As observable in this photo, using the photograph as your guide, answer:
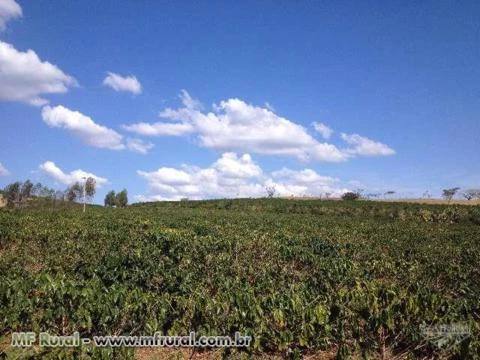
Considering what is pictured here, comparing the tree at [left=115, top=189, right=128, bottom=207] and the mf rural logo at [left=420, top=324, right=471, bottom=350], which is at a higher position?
the tree at [left=115, top=189, right=128, bottom=207]

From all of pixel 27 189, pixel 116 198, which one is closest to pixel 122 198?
pixel 116 198

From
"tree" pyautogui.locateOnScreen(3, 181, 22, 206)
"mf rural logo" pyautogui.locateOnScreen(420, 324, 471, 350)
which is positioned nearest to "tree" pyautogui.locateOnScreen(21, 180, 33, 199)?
"tree" pyautogui.locateOnScreen(3, 181, 22, 206)

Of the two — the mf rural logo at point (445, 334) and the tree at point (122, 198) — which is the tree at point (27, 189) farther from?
the mf rural logo at point (445, 334)

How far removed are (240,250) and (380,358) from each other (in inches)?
363

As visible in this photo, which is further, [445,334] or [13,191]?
[13,191]

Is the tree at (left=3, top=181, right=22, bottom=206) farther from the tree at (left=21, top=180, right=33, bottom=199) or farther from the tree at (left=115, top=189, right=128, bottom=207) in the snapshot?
the tree at (left=115, top=189, right=128, bottom=207)

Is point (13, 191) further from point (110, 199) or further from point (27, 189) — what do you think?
point (110, 199)

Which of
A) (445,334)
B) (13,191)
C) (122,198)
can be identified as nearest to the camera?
(445,334)

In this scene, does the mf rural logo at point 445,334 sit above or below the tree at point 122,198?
below

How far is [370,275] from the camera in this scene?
13.3 meters

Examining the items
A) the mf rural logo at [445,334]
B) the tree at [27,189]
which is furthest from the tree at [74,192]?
the mf rural logo at [445,334]

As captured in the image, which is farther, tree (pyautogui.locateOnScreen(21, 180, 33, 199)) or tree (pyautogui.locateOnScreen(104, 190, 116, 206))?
tree (pyautogui.locateOnScreen(104, 190, 116, 206))

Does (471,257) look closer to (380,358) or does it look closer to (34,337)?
(380,358)

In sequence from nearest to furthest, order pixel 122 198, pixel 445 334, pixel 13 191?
1. pixel 445 334
2. pixel 13 191
3. pixel 122 198
